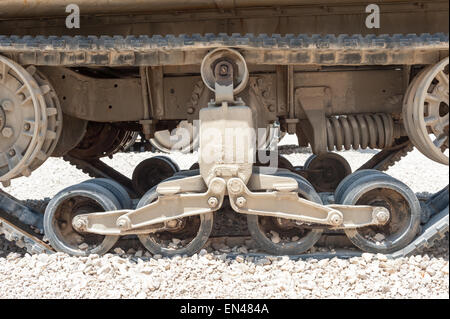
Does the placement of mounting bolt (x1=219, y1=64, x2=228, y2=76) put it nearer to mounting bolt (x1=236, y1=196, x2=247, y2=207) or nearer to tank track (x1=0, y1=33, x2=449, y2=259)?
tank track (x1=0, y1=33, x2=449, y2=259)

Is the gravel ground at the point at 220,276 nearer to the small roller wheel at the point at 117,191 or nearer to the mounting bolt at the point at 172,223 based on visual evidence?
the mounting bolt at the point at 172,223

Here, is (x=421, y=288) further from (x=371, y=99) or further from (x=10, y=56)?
(x=10, y=56)

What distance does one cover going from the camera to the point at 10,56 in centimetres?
446

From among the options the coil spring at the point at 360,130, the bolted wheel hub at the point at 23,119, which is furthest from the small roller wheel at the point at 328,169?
the bolted wheel hub at the point at 23,119

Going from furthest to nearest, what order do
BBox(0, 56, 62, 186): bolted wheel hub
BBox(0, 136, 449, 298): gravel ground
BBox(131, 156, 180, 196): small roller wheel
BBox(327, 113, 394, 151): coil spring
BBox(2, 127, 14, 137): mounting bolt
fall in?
BBox(131, 156, 180, 196): small roller wheel
BBox(327, 113, 394, 151): coil spring
BBox(2, 127, 14, 137): mounting bolt
BBox(0, 56, 62, 186): bolted wheel hub
BBox(0, 136, 449, 298): gravel ground

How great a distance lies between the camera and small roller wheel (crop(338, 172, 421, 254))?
14.4ft

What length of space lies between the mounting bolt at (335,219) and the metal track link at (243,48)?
3.90ft

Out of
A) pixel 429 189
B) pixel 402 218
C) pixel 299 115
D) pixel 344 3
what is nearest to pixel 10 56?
pixel 299 115

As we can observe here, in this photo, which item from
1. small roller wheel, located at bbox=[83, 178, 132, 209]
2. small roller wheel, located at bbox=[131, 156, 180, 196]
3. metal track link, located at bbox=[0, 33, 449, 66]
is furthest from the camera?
small roller wheel, located at bbox=[131, 156, 180, 196]

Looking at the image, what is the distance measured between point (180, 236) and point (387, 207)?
1.78m

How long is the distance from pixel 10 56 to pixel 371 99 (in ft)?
10.4

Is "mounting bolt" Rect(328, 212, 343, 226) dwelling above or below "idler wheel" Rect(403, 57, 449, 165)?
below

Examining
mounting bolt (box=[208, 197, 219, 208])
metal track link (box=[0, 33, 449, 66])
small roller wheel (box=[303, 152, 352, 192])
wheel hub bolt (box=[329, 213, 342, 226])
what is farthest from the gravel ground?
small roller wheel (box=[303, 152, 352, 192])

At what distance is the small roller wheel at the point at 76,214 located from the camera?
4539mm
